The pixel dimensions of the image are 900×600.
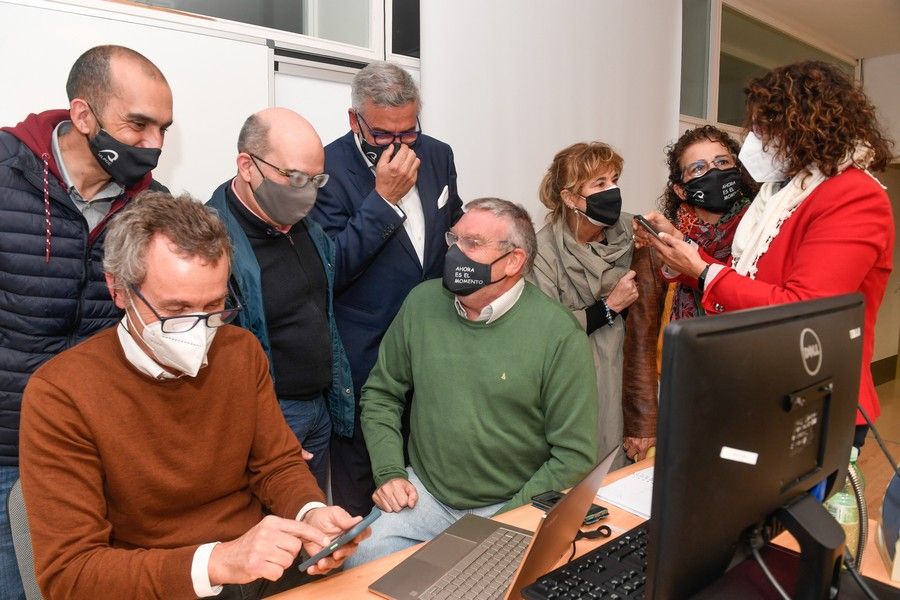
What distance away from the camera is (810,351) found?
0.78m

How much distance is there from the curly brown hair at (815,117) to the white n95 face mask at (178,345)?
1.44 m

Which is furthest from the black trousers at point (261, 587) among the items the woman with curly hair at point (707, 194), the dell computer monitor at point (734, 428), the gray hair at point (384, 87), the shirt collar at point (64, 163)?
the woman with curly hair at point (707, 194)

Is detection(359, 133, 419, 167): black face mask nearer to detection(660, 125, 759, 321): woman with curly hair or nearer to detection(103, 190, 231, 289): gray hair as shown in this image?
detection(103, 190, 231, 289): gray hair

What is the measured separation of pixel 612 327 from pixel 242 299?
1290 mm

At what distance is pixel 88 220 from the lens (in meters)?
1.62

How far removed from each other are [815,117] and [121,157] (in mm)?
1657

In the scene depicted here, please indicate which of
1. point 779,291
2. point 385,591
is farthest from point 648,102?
point 385,591

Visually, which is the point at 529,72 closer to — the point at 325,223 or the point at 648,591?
the point at 325,223

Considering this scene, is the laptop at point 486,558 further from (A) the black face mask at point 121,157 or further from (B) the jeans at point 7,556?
(A) the black face mask at point 121,157

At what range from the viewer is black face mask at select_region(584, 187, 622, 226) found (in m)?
2.34

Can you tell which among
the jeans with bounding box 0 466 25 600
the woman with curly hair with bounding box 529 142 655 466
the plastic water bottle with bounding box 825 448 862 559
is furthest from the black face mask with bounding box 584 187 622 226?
the jeans with bounding box 0 466 25 600

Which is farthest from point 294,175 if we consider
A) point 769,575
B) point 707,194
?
point 769,575

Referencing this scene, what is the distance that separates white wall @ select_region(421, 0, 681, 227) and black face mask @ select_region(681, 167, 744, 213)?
1047 mm

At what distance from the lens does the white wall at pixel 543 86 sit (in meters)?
2.81
